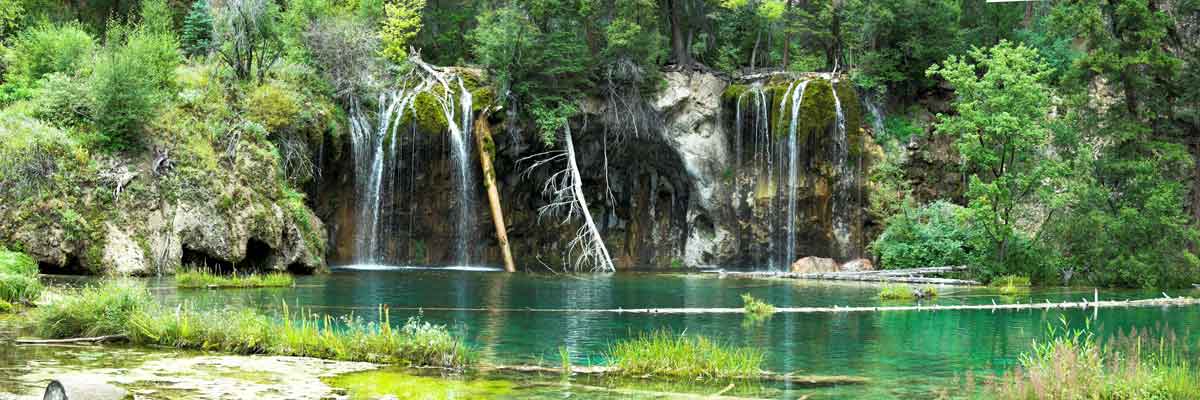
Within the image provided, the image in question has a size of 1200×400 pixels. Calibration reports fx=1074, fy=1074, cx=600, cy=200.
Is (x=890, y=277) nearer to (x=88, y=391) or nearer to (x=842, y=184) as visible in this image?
(x=842, y=184)

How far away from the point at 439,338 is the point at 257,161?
1862 cm

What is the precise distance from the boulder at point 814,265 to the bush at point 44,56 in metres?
21.4

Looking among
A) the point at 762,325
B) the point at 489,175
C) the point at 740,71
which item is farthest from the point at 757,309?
the point at 740,71

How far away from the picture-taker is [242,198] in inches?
1103

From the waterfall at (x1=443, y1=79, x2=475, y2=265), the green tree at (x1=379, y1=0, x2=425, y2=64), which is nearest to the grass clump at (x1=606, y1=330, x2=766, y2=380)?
the waterfall at (x1=443, y1=79, x2=475, y2=265)

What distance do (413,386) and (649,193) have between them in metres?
31.1

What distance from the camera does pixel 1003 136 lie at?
29422 mm

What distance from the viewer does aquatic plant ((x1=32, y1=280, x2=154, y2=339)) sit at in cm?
1329

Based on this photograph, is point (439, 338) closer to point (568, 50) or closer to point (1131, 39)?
point (1131, 39)

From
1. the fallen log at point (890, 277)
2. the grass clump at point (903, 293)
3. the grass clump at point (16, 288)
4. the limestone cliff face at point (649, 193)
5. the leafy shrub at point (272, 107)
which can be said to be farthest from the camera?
the limestone cliff face at point (649, 193)

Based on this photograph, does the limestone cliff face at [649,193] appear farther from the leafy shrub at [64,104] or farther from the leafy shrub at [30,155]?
the leafy shrub at [30,155]

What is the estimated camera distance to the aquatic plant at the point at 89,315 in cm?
1329

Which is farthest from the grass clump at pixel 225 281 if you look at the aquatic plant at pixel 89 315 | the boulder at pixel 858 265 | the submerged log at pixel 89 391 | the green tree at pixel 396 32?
the boulder at pixel 858 265

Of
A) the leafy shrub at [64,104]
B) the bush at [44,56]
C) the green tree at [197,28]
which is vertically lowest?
the leafy shrub at [64,104]
